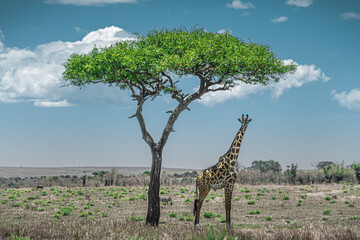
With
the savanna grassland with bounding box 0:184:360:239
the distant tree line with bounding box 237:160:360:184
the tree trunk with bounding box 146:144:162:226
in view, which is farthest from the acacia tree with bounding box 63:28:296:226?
the distant tree line with bounding box 237:160:360:184

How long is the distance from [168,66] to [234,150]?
189 inches

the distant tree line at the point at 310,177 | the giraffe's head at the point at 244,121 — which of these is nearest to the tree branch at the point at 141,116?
the giraffe's head at the point at 244,121

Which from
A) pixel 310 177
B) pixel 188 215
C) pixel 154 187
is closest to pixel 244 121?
pixel 154 187

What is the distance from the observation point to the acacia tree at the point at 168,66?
17.3 meters

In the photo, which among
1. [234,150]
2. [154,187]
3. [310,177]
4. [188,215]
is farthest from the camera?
[310,177]

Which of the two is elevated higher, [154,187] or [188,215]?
[154,187]

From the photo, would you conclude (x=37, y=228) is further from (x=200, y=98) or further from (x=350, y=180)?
(x=350, y=180)

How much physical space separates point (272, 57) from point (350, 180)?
37.9 m

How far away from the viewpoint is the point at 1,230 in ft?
37.2

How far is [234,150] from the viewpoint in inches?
608

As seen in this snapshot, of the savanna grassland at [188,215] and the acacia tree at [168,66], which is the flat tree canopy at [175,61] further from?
the savanna grassland at [188,215]

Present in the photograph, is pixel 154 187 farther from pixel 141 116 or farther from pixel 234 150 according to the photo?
pixel 234 150

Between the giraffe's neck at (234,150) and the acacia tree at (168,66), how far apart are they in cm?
347

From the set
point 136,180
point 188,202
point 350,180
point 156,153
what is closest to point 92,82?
point 156,153
